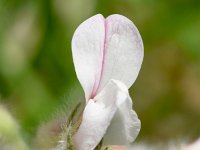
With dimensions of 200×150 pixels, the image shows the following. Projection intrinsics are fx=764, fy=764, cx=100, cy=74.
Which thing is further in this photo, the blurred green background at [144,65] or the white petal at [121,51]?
the blurred green background at [144,65]

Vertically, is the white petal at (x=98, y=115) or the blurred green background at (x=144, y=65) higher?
the white petal at (x=98, y=115)

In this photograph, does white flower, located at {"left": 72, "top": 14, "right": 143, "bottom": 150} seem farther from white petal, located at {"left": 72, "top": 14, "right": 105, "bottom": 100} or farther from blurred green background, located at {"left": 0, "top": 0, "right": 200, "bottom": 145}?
blurred green background, located at {"left": 0, "top": 0, "right": 200, "bottom": 145}

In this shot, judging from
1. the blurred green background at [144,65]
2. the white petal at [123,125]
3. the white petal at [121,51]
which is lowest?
the blurred green background at [144,65]

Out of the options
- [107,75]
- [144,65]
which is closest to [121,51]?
[107,75]

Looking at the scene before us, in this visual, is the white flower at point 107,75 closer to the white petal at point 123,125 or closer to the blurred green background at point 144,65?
the white petal at point 123,125

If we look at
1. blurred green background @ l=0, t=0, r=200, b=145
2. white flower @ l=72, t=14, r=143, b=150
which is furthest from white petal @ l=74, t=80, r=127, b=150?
blurred green background @ l=0, t=0, r=200, b=145

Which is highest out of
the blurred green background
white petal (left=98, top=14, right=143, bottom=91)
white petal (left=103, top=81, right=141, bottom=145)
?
white petal (left=98, top=14, right=143, bottom=91)

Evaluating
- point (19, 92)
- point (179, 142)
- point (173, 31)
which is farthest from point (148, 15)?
point (179, 142)

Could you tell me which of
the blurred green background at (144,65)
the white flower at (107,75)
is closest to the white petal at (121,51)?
the white flower at (107,75)

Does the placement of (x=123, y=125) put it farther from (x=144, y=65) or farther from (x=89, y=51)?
(x=144, y=65)
